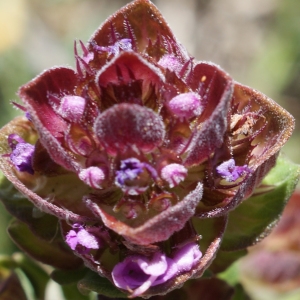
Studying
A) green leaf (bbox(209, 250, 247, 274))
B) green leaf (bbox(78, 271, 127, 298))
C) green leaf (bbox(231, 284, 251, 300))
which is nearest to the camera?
green leaf (bbox(78, 271, 127, 298))

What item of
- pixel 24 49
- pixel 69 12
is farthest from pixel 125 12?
pixel 69 12

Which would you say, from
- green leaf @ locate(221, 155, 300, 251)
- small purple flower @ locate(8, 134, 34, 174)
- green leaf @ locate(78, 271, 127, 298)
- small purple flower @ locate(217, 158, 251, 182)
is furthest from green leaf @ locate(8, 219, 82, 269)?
small purple flower @ locate(217, 158, 251, 182)

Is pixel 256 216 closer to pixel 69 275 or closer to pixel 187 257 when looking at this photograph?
pixel 187 257

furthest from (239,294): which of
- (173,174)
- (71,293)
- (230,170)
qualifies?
(173,174)

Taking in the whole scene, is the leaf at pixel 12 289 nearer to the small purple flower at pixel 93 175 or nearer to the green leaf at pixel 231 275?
the green leaf at pixel 231 275

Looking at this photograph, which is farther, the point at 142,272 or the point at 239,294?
the point at 239,294

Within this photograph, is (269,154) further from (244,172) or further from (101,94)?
(101,94)

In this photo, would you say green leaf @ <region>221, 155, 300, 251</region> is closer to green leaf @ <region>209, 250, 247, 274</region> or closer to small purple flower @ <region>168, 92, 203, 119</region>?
green leaf @ <region>209, 250, 247, 274</region>
